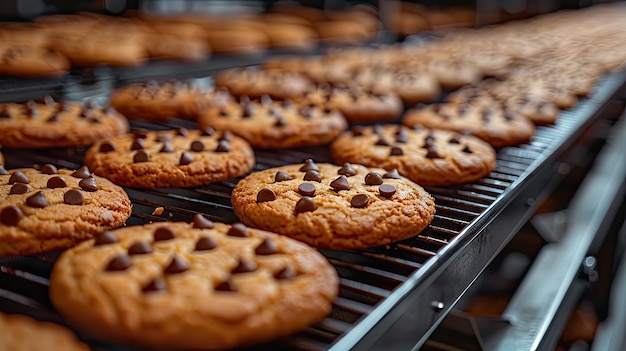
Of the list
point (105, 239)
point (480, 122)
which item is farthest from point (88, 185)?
point (480, 122)

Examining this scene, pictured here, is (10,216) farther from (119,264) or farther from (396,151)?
(396,151)

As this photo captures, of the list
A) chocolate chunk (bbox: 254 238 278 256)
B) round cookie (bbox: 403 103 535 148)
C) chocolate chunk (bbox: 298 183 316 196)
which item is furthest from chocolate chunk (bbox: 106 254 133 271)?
round cookie (bbox: 403 103 535 148)

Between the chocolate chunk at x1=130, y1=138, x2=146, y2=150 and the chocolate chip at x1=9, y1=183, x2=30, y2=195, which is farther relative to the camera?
the chocolate chunk at x1=130, y1=138, x2=146, y2=150

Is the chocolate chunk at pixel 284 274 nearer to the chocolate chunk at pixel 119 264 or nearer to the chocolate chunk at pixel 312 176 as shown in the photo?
the chocolate chunk at pixel 119 264

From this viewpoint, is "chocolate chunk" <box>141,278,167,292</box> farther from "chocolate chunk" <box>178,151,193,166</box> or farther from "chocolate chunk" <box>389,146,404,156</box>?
"chocolate chunk" <box>389,146,404,156</box>

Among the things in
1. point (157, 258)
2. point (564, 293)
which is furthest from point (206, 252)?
→ point (564, 293)

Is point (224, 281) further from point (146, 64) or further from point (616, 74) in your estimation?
point (616, 74)

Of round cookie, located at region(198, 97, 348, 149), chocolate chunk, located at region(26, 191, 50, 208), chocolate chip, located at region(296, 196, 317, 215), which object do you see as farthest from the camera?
round cookie, located at region(198, 97, 348, 149)
